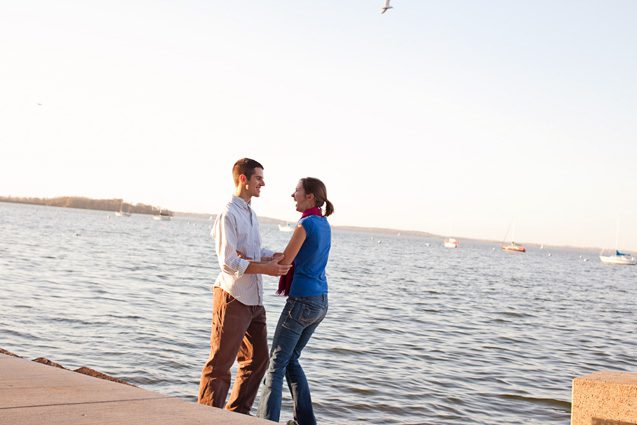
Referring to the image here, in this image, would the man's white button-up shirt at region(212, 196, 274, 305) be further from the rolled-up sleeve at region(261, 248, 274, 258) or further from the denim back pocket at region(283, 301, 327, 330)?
the denim back pocket at region(283, 301, 327, 330)

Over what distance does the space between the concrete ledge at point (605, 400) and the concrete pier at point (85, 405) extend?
181cm

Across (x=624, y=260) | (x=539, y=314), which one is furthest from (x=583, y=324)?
(x=624, y=260)

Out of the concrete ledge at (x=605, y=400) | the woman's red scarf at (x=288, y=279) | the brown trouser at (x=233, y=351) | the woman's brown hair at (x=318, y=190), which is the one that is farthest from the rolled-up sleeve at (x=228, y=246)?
the concrete ledge at (x=605, y=400)

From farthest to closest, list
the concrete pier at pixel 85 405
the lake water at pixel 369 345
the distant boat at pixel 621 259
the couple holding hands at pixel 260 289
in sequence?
1. the distant boat at pixel 621 259
2. the lake water at pixel 369 345
3. the couple holding hands at pixel 260 289
4. the concrete pier at pixel 85 405

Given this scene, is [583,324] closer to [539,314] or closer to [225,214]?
[539,314]

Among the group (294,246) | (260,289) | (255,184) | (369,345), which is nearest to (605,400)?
(294,246)

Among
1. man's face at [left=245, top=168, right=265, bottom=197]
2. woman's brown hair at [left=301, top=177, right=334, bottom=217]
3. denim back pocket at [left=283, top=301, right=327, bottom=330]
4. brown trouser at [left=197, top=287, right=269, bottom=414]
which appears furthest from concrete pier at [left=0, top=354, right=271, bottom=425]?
woman's brown hair at [left=301, top=177, right=334, bottom=217]

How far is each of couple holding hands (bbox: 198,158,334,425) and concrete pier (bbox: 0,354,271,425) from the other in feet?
2.40

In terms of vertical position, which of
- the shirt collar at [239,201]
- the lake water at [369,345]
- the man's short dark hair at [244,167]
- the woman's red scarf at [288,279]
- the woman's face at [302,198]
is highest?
the man's short dark hair at [244,167]

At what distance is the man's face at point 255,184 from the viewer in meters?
5.71

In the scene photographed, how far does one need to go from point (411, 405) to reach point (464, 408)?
66cm

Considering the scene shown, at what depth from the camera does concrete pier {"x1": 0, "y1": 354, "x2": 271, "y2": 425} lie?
4.18 meters

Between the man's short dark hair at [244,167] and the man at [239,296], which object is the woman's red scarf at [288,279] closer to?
the man at [239,296]

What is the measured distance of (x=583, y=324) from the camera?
23.2 m
